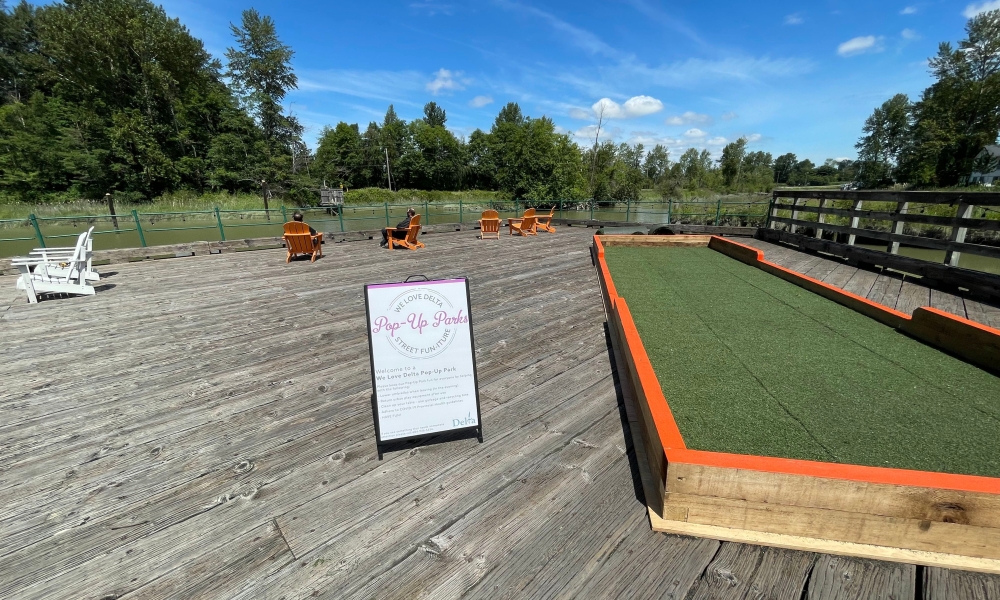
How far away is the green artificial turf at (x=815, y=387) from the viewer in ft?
6.60

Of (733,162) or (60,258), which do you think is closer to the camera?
(60,258)

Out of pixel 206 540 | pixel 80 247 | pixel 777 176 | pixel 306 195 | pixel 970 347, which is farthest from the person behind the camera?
pixel 777 176

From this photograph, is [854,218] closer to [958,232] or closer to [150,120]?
[958,232]

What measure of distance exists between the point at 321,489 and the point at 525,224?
36.2ft

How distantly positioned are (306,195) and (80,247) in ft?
112

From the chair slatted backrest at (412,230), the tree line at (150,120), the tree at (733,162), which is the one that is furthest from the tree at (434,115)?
the chair slatted backrest at (412,230)

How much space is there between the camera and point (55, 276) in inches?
230

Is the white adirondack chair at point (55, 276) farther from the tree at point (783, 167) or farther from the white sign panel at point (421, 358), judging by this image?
the tree at point (783, 167)

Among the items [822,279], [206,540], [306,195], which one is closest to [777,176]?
[306,195]

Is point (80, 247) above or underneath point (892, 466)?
above

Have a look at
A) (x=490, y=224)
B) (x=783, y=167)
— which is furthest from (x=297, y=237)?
(x=783, y=167)

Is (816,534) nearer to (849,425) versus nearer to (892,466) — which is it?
(892,466)

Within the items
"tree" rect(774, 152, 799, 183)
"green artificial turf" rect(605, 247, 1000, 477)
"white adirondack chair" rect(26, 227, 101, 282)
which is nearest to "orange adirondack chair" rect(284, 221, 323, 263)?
"white adirondack chair" rect(26, 227, 101, 282)

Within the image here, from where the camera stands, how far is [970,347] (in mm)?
2955
